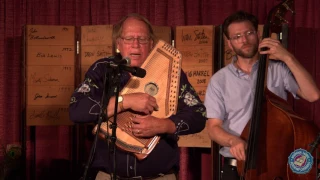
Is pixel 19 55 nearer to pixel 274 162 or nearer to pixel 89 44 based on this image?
pixel 89 44

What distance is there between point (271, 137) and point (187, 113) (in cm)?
49

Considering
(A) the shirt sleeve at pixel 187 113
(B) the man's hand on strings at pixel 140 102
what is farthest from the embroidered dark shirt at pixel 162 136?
(B) the man's hand on strings at pixel 140 102

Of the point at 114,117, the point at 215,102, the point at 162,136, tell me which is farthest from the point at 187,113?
the point at 215,102

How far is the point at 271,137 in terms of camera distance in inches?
96.4

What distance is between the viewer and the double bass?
236cm

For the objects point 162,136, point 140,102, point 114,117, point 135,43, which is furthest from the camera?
point 135,43

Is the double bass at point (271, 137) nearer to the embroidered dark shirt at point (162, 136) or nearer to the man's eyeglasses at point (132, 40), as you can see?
the embroidered dark shirt at point (162, 136)

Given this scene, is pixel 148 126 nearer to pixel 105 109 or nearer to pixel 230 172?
pixel 105 109

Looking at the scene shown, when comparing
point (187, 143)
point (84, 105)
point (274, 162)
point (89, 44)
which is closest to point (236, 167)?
point (274, 162)

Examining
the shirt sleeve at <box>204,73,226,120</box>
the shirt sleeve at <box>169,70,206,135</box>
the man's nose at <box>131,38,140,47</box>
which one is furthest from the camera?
the shirt sleeve at <box>204,73,226,120</box>

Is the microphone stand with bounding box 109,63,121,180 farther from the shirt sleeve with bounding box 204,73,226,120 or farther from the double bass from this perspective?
the shirt sleeve with bounding box 204,73,226,120

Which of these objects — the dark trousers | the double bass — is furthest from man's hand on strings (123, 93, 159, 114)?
the dark trousers

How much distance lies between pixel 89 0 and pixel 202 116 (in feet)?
8.71

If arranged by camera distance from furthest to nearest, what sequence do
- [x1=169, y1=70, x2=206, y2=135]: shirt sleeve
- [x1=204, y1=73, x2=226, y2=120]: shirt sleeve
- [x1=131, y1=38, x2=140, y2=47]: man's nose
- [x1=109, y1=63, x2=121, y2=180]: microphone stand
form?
[x1=204, y1=73, x2=226, y2=120]: shirt sleeve
[x1=131, y1=38, x2=140, y2=47]: man's nose
[x1=169, y1=70, x2=206, y2=135]: shirt sleeve
[x1=109, y1=63, x2=121, y2=180]: microphone stand
